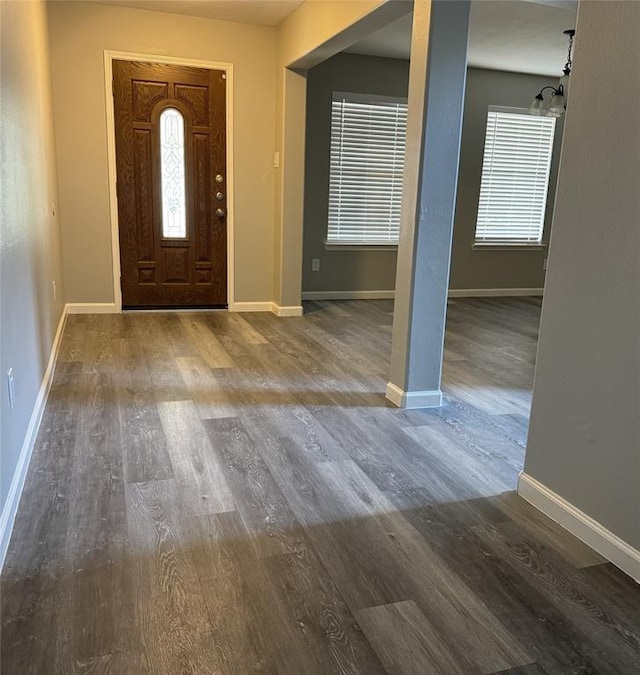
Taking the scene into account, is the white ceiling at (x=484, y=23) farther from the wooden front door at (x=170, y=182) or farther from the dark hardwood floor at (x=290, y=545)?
the dark hardwood floor at (x=290, y=545)

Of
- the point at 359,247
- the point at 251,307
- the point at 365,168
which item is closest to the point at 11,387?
the point at 251,307

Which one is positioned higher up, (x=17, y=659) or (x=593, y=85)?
(x=593, y=85)

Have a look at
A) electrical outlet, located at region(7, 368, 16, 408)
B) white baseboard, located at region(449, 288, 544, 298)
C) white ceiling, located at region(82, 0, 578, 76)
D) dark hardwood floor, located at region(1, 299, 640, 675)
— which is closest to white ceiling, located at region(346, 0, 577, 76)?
white ceiling, located at region(82, 0, 578, 76)

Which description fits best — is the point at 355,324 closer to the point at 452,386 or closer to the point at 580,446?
the point at 452,386

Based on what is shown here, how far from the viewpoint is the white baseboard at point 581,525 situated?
1806mm

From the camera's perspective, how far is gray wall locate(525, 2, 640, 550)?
1.77 meters

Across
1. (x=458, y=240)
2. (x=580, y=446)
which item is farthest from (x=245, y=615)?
(x=458, y=240)

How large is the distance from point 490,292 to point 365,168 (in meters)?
2.14

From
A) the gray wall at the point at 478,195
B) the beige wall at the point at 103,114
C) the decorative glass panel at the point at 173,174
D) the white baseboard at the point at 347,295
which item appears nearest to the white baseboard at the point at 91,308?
the beige wall at the point at 103,114

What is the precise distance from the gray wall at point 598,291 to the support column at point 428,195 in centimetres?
100

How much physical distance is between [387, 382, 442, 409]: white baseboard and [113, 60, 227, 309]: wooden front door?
2.79m

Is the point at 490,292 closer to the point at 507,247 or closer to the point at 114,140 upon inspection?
the point at 507,247

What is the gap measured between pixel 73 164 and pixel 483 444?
13.2ft

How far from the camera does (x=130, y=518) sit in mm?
2033
